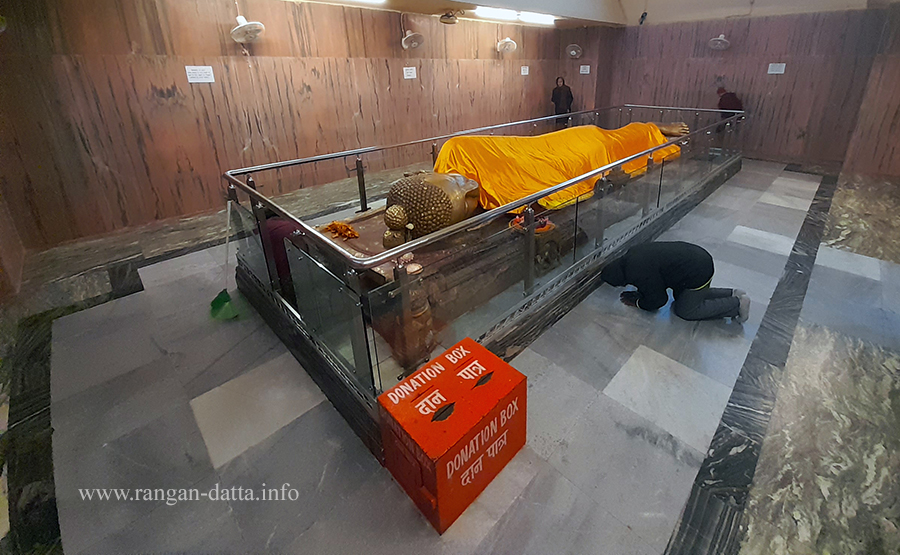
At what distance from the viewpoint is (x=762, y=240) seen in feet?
11.8

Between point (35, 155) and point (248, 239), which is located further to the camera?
point (35, 155)

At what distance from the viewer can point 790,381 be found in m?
2.07

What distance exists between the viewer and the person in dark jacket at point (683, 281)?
7.83 feet

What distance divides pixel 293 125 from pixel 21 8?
220 centimetres

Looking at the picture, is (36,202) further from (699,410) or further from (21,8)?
(699,410)

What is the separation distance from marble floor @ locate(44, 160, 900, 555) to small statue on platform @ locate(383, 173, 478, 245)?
34.3 inches

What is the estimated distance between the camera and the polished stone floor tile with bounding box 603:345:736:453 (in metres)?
1.83

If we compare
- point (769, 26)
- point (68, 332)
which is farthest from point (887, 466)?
point (769, 26)

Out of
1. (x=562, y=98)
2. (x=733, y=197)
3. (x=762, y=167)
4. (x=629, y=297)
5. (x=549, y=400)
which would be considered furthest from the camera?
(x=562, y=98)

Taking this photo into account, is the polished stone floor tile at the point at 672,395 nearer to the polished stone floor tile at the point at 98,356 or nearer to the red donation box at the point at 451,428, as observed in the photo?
the red donation box at the point at 451,428

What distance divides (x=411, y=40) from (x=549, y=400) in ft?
16.3

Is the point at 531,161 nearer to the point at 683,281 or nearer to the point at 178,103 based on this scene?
the point at 683,281

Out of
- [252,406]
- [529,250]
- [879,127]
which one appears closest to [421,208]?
[529,250]

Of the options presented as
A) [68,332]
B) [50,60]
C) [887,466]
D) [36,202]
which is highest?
[50,60]
